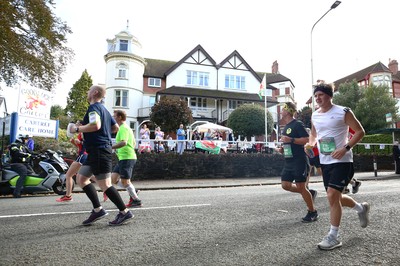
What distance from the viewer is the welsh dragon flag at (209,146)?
15219mm

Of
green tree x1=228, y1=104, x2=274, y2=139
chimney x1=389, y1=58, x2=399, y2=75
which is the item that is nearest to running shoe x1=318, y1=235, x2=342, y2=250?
green tree x1=228, y1=104, x2=274, y2=139

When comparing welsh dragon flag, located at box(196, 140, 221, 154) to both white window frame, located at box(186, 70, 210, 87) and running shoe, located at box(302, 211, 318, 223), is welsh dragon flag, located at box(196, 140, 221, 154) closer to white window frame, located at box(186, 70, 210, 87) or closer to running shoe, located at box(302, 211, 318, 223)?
running shoe, located at box(302, 211, 318, 223)

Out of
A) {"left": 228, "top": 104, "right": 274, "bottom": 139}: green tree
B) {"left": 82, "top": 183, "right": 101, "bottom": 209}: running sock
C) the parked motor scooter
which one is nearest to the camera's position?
{"left": 82, "top": 183, "right": 101, "bottom": 209}: running sock

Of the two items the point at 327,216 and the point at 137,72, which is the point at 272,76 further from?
the point at 327,216

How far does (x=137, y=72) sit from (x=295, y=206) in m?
32.4

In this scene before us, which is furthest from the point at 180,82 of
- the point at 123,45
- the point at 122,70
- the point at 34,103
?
the point at 34,103

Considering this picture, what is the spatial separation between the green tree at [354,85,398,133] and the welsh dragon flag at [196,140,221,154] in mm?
34702

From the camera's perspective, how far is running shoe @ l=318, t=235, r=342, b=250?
3.18 m

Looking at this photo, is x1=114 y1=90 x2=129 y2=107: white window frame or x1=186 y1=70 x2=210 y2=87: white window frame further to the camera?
x1=186 y1=70 x2=210 y2=87: white window frame

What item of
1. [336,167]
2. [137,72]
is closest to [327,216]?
[336,167]

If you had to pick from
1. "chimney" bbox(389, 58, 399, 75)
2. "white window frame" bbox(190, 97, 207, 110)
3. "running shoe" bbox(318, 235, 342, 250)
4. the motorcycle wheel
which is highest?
"chimney" bbox(389, 58, 399, 75)

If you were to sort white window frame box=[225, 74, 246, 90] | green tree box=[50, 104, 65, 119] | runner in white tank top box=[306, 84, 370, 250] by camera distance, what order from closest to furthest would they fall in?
runner in white tank top box=[306, 84, 370, 250] < white window frame box=[225, 74, 246, 90] < green tree box=[50, 104, 65, 119]

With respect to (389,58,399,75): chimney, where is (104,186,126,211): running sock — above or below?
below

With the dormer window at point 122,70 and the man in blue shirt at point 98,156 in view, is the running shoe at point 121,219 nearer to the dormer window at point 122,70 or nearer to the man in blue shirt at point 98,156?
the man in blue shirt at point 98,156
